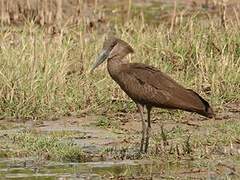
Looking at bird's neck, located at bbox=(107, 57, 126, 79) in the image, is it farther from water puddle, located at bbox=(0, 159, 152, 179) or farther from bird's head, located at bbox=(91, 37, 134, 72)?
water puddle, located at bbox=(0, 159, 152, 179)

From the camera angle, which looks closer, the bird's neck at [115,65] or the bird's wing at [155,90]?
the bird's wing at [155,90]

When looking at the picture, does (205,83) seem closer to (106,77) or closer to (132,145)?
(106,77)

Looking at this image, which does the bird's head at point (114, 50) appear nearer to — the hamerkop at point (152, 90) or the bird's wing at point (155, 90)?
the hamerkop at point (152, 90)

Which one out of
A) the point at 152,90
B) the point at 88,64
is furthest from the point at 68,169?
the point at 88,64

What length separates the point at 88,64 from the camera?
11.6 meters

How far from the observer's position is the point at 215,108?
34.3 feet

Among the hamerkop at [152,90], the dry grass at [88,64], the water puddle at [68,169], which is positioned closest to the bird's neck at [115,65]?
the hamerkop at [152,90]

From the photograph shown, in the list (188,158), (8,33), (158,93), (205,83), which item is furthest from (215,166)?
(8,33)

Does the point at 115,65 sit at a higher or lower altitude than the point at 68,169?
higher

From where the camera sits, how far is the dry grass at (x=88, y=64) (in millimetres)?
10289

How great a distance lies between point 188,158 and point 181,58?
4087 millimetres

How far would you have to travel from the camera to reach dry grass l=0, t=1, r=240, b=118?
10289 mm

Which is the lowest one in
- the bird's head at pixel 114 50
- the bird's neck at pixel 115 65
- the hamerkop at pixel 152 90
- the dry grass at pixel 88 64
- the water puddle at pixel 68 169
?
the water puddle at pixel 68 169

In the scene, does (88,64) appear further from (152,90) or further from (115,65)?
(152,90)
